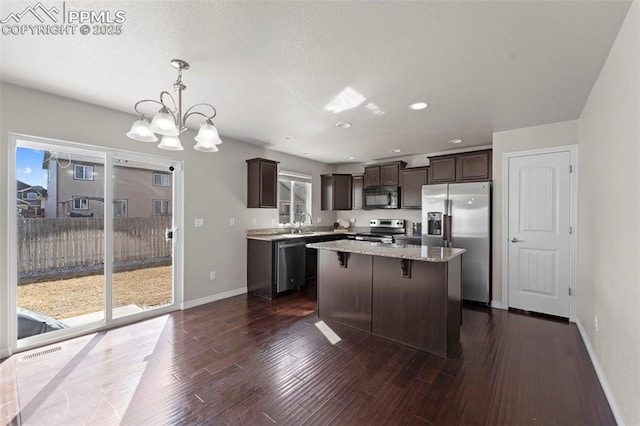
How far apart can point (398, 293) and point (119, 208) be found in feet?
11.3

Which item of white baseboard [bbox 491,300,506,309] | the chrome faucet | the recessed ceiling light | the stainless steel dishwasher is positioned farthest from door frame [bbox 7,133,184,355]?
white baseboard [bbox 491,300,506,309]

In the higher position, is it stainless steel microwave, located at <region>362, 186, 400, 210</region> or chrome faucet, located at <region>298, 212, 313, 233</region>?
stainless steel microwave, located at <region>362, 186, 400, 210</region>

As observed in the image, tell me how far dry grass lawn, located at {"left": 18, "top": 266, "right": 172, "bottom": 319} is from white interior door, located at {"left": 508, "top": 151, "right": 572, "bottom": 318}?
4825mm

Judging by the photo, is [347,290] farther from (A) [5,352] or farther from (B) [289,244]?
(A) [5,352]

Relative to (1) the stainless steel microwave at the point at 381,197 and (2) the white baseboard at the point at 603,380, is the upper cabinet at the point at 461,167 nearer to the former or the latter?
(1) the stainless steel microwave at the point at 381,197

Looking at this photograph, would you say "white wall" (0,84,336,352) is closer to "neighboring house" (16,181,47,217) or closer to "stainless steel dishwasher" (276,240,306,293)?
"neighboring house" (16,181,47,217)

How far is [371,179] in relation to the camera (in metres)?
5.89

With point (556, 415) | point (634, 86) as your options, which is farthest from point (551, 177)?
point (556, 415)

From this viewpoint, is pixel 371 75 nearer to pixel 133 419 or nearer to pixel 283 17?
pixel 283 17

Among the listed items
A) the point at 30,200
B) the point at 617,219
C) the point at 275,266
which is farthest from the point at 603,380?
the point at 30,200

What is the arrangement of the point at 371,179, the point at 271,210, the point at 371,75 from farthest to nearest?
the point at 371,179 < the point at 271,210 < the point at 371,75

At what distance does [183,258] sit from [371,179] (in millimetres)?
3908

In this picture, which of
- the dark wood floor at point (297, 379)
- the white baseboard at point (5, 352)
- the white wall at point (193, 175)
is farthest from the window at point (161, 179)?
the white baseboard at point (5, 352)
